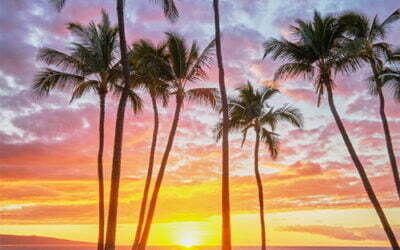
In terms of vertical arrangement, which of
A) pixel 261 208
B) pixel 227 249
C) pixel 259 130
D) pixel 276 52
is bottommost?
pixel 227 249

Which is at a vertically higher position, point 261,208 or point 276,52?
point 276,52

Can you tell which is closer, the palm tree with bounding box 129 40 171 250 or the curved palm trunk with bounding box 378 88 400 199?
the curved palm trunk with bounding box 378 88 400 199

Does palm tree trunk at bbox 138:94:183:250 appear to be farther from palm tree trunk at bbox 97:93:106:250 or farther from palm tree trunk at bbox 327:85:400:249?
palm tree trunk at bbox 327:85:400:249

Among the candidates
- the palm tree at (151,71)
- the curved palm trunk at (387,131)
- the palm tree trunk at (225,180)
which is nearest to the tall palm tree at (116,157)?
the palm tree trunk at (225,180)

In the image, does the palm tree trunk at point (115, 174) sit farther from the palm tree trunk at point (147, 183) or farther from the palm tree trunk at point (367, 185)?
the palm tree trunk at point (367, 185)

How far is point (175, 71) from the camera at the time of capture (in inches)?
1061

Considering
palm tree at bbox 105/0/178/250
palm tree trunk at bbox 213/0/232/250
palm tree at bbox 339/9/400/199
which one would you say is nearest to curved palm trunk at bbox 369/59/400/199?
palm tree at bbox 339/9/400/199

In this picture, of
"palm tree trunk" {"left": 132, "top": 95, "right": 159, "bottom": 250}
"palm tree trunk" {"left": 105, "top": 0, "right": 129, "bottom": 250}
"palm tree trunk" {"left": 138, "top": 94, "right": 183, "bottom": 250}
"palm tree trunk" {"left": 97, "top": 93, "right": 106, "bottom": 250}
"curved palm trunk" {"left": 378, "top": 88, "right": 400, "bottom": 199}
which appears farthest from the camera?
"palm tree trunk" {"left": 132, "top": 95, "right": 159, "bottom": 250}

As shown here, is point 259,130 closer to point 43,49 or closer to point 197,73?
point 197,73

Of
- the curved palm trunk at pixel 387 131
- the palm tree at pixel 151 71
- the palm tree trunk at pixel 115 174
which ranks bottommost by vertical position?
the palm tree trunk at pixel 115 174

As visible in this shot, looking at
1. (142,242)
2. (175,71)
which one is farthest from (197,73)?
(142,242)

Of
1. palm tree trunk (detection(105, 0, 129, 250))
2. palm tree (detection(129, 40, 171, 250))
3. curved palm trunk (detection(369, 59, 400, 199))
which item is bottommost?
palm tree trunk (detection(105, 0, 129, 250))

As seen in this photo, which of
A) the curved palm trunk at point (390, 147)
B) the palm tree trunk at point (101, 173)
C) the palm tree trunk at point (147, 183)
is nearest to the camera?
the palm tree trunk at point (101, 173)

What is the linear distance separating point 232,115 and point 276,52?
7.18m
